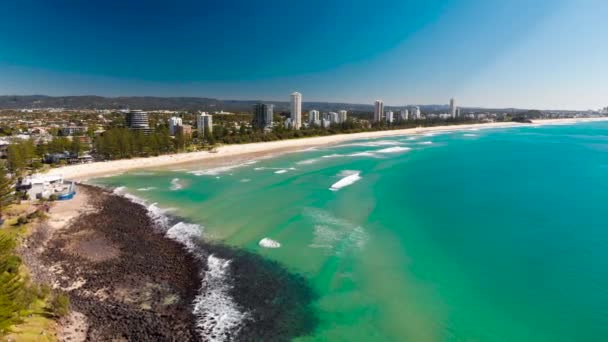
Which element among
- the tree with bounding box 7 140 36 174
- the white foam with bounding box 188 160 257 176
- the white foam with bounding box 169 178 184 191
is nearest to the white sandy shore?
the tree with bounding box 7 140 36 174

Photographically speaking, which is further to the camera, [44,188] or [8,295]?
[44,188]

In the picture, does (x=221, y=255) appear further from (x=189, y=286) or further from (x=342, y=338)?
(x=342, y=338)

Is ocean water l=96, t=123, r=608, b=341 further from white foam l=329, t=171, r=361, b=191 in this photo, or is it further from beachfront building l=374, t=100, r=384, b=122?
beachfront building l=374, t=100, r=384, b=122

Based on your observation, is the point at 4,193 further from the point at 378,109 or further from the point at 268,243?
the point at 378,109

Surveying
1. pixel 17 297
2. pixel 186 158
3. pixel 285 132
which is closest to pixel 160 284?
pixel 17 297

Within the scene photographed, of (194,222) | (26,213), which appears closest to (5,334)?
(194,222)

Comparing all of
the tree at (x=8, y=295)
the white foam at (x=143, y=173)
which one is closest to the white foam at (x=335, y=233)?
the tree at (x=8, y=295)
